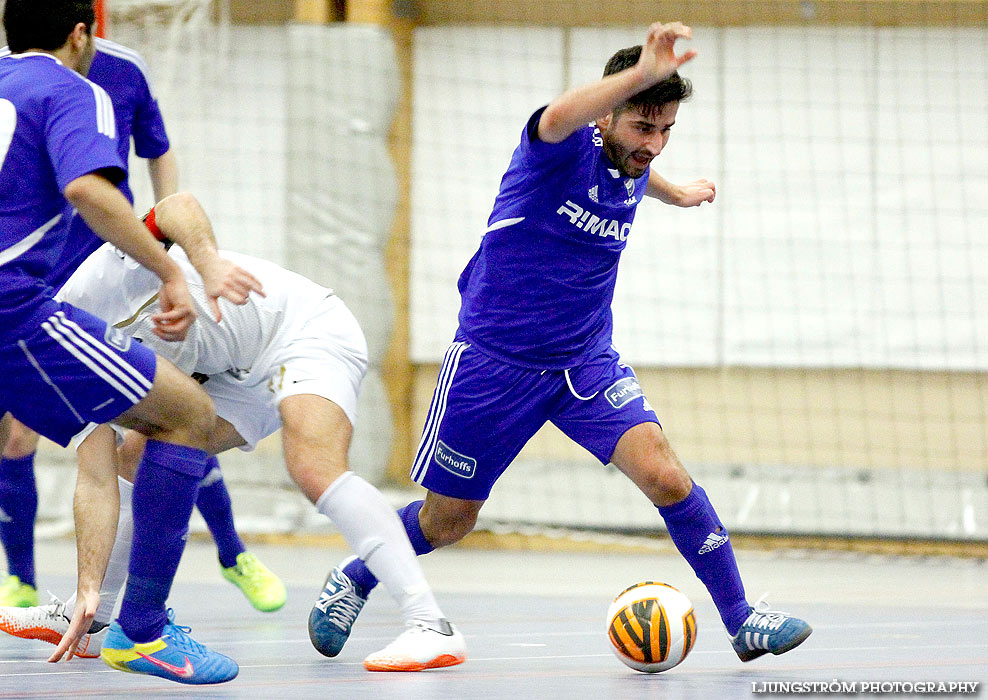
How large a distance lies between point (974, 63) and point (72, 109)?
23.9 feet

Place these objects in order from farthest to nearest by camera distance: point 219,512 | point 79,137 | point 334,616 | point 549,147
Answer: point 219,512 → point 334,616 → point 549,147 → point 79,137

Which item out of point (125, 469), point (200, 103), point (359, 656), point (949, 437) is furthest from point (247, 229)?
point (359, 656)

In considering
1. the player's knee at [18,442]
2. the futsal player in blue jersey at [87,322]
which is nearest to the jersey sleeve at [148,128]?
the player's knee at [18,442]

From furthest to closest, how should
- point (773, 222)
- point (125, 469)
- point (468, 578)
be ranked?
1. point (773, 222)
2. point (468, 578)
3. point (125, 469)

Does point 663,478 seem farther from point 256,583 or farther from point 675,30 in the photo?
point 256,583

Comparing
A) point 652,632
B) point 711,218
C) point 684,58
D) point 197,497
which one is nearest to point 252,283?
point 684,58

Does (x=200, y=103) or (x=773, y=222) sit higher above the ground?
(x=200, y=103)

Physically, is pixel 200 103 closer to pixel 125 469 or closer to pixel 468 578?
pixel 468 578

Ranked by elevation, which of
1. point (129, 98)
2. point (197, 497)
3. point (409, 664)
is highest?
point (129, 98)

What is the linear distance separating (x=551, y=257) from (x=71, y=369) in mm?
1494

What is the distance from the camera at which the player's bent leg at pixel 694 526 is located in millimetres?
4047

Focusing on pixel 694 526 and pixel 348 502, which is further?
pixel 694 526

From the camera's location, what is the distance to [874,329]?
939cm

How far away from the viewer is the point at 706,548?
4102mm
